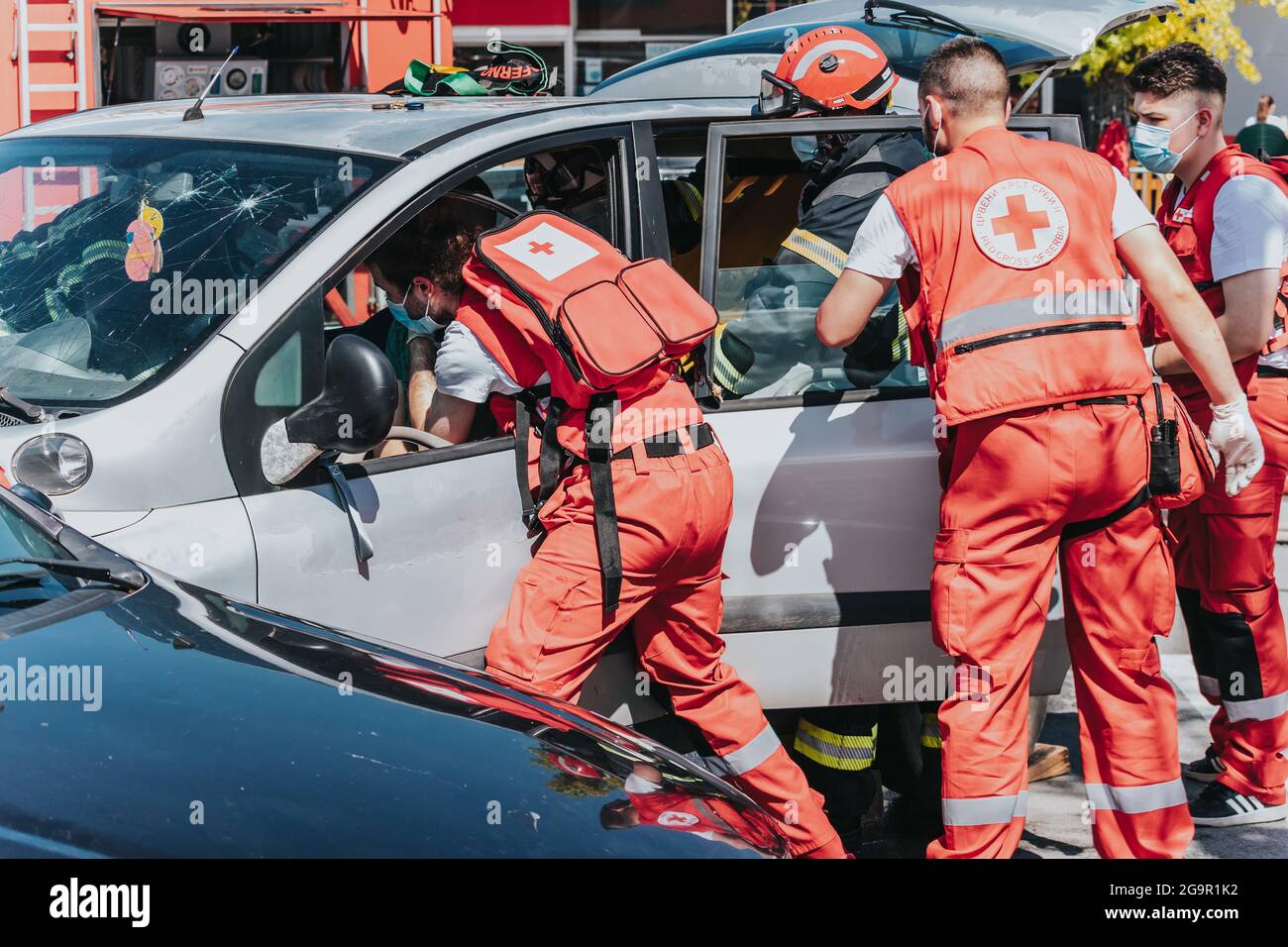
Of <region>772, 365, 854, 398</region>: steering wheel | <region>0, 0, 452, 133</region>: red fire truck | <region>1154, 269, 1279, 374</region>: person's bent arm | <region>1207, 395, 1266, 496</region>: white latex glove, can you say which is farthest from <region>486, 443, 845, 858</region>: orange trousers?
<region>0, 0, 452, 133</region>: red fire truck

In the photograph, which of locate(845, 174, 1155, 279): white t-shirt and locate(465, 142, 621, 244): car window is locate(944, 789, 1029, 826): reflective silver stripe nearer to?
locate(845, 174, 1155, 279): white t-shirt

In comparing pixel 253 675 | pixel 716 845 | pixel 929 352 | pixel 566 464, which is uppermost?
pixel 929 352

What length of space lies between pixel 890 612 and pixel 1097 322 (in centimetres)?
81

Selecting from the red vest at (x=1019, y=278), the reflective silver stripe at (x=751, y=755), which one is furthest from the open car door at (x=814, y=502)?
the red vest at (x=1019, y=278)

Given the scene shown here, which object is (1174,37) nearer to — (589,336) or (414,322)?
(414,322)

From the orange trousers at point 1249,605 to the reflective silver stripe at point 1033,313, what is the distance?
41.6 inches

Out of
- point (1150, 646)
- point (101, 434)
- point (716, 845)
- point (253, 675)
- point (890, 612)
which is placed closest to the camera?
point (716, 845)

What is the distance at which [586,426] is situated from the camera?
9.57 ft

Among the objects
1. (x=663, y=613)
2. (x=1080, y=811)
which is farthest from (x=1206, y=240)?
(x=663, y=613)

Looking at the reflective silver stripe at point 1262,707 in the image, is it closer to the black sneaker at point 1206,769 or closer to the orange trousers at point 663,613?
the black sneaker at point 1206,769

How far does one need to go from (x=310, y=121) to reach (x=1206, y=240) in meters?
2.26

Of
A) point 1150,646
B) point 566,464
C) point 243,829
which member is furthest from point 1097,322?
point 243,829
